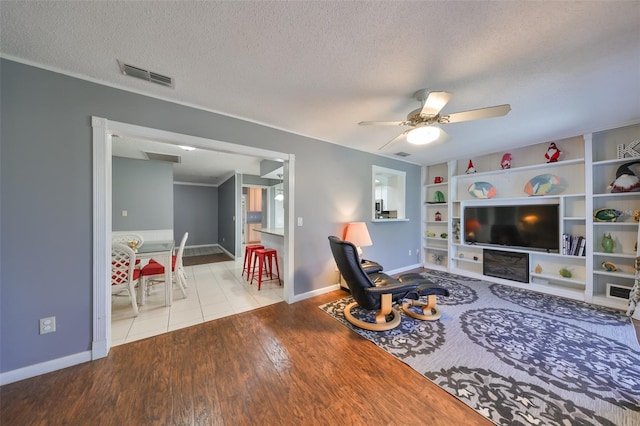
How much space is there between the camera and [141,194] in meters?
4.61

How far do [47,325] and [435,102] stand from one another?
3728 mm

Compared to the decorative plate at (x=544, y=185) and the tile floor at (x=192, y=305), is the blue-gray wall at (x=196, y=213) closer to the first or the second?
the tile floor at (x=192, y=305)

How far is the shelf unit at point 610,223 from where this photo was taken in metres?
2.89

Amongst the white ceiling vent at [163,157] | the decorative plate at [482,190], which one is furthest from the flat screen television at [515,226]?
the white ceiling vent at [163,157]

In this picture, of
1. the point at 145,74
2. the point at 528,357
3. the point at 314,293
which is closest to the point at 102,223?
the point at 145,74

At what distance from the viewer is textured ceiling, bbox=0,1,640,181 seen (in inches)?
49.6

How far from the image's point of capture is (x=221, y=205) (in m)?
8.03

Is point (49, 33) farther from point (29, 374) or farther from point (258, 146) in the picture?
point (29, 374)

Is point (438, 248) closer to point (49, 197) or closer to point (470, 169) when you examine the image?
point (470, 169)

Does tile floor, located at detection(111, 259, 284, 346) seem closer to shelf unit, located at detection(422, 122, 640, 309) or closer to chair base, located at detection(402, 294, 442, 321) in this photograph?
chair base, located at detection(402, 294, 442, 321)

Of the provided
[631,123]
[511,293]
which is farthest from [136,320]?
[631,123]

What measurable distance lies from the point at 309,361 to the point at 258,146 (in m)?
2.50

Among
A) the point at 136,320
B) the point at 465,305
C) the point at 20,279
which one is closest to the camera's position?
the point at 20,279

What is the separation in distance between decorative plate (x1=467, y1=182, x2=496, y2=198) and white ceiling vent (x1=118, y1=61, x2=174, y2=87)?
5.07 metres
